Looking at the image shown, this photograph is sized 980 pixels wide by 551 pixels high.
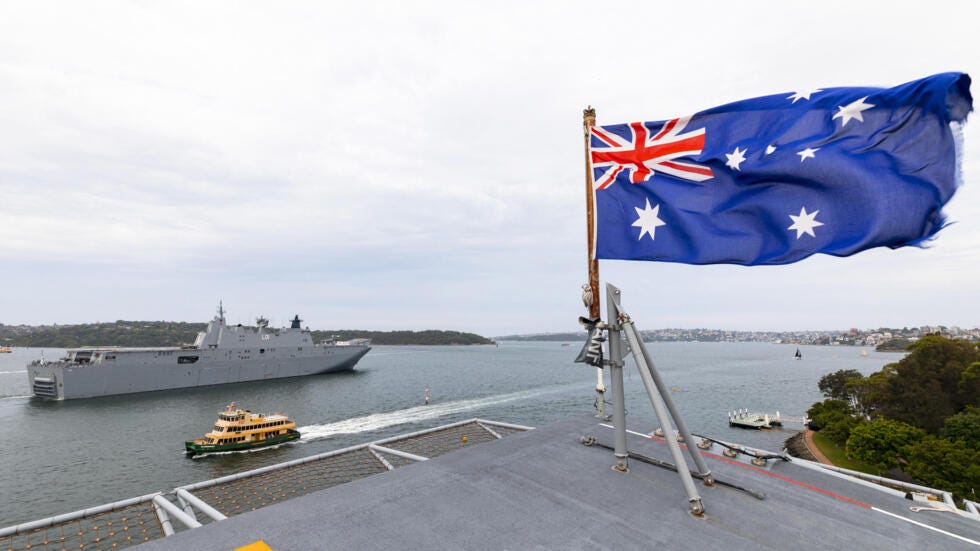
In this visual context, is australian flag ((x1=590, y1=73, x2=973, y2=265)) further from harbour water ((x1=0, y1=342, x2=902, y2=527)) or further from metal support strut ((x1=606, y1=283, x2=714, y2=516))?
harbour water ((x1=0, y1=342, x2=902, y2=527))

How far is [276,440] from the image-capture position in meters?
37.8

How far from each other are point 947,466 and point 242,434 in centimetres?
5183

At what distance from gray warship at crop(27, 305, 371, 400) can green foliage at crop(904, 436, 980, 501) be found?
292 feet

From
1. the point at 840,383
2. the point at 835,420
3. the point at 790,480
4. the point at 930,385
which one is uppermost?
the point at 790,480

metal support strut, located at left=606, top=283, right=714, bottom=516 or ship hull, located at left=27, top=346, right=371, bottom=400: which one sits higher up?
metal support strut, located at left=606, top=283, right=714, bottom=516

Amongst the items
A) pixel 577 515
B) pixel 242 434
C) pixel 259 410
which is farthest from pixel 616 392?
pixel 259 410

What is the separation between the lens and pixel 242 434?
120ft

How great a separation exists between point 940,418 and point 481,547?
1981 inches

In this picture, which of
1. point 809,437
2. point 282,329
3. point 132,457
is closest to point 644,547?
point 132,457

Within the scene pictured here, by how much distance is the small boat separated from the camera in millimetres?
34844

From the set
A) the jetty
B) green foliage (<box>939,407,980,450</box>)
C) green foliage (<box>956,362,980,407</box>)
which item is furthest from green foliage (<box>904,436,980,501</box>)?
the jetty

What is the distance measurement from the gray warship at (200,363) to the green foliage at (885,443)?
8675 cm

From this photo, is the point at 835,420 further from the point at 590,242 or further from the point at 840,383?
the point at 590,242

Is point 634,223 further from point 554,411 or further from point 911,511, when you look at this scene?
point 554,411
